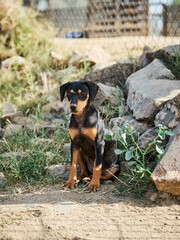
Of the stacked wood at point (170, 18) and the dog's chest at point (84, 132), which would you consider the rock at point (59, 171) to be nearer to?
the dog's chest at point (84, 132)

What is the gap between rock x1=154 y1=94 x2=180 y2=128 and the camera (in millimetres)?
3863

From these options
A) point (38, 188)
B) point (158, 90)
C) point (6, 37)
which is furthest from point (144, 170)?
point (6, 37)

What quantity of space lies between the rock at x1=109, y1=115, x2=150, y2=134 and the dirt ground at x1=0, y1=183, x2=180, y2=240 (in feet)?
Answer: 3.97

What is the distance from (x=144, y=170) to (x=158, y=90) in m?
1.71

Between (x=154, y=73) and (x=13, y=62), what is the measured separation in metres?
4.46

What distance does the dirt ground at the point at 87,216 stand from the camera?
8.82ft

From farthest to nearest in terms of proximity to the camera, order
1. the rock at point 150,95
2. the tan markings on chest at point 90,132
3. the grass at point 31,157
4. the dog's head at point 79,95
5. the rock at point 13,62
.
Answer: the rock at point 13,62
the rock at point 150,95
the grass at point 31,157
the tan markings on chest at point 90,132
the dog's head at point 79,95

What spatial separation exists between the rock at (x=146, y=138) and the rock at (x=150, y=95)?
29cm

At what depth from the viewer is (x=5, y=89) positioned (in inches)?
308

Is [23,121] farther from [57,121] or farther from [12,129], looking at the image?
[57,121]

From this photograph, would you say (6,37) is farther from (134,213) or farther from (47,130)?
(134,213)

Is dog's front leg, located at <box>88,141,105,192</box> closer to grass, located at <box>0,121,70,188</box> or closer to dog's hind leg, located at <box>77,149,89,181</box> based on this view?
dog's hind leg, located at <box>77,149,89,181</box>

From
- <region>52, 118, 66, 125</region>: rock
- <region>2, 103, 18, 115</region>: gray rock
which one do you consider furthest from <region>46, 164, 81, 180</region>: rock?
<region>2, 103, 18, 115</region>: gray rock

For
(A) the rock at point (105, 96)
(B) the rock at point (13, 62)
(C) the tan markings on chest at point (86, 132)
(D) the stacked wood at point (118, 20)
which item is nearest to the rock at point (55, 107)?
(A) the rock at point (105, 96)
